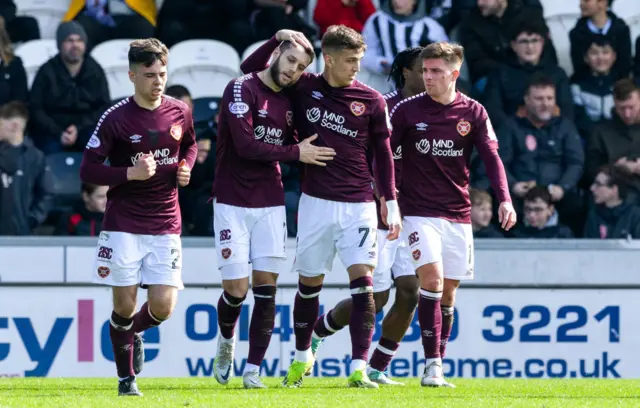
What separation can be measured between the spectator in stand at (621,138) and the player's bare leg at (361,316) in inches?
204

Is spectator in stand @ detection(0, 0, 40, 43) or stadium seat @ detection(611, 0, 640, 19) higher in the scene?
stadium seat @ detection(611, 0, 640, 19)

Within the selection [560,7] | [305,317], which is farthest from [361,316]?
[560,7]

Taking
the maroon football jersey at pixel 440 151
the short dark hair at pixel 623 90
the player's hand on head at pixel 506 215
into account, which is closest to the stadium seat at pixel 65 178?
the maroon football jersey at pixel 440 151

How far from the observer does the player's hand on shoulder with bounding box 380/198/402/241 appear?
327 inches

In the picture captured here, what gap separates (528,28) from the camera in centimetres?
1373

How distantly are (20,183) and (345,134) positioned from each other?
4910mm

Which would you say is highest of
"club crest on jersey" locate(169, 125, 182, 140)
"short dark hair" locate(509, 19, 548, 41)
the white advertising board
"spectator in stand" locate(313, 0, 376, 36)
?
"spectator in stand" locate(313, 0, 376, 36)

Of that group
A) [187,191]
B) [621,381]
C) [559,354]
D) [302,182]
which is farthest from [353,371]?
[187,191]

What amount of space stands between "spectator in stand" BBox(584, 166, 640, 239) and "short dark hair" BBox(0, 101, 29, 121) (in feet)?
17.6

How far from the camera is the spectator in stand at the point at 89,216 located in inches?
480

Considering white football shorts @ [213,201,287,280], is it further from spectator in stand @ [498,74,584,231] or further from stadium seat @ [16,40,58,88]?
stadium seat @ [16,40,58,88]

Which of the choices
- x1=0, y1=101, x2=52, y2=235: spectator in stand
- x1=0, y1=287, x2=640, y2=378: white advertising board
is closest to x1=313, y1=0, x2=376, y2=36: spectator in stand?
x1=0, y1=101, x2=52, y2=235: spectator in stand

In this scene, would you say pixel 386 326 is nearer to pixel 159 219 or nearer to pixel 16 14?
pixel 159 219

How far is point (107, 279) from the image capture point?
830cm
